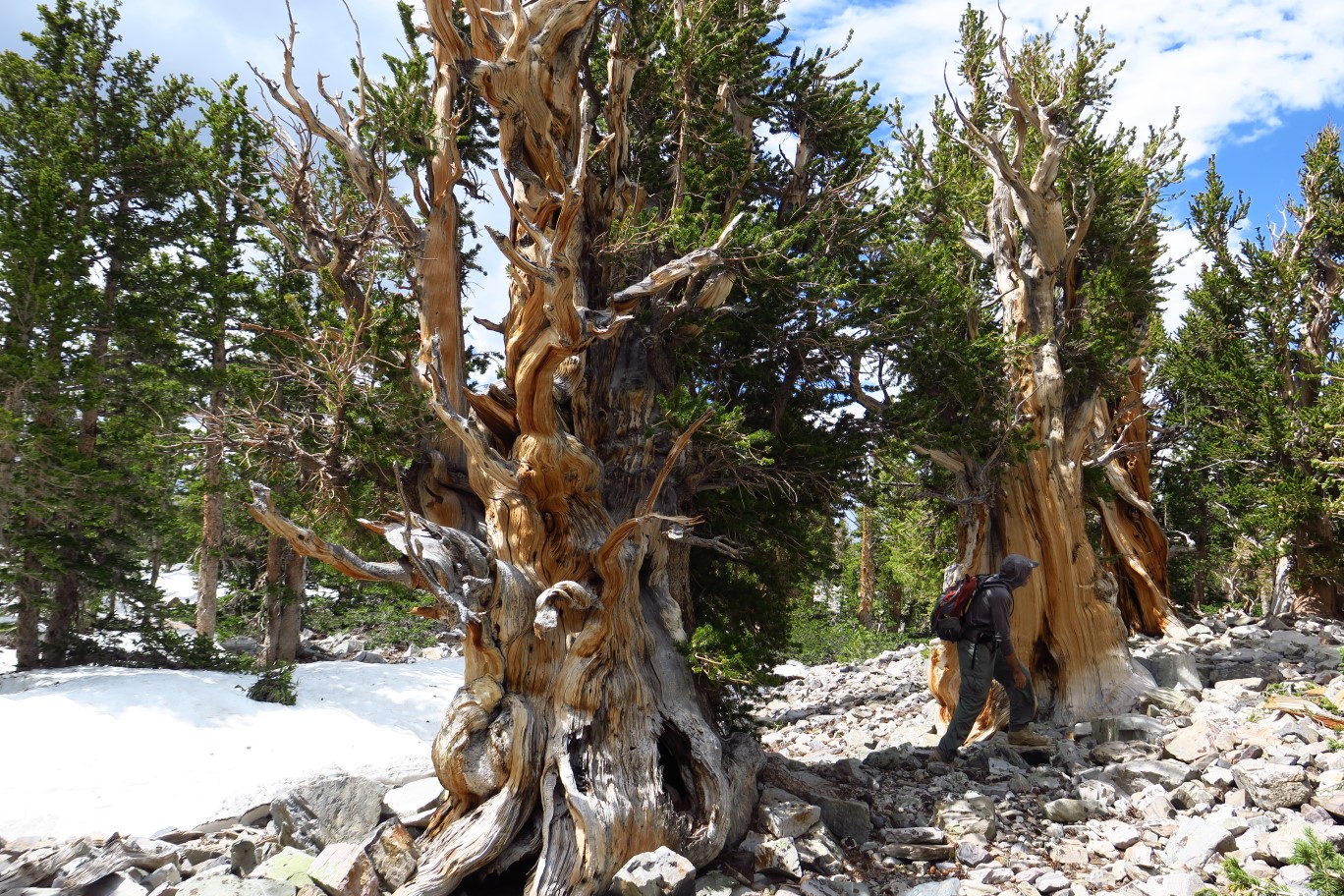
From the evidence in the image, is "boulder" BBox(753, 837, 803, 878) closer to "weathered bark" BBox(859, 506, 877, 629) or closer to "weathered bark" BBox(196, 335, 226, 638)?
"weathered bark" BBox(196, 335, 226, 638)

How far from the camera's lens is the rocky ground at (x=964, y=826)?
4383mm

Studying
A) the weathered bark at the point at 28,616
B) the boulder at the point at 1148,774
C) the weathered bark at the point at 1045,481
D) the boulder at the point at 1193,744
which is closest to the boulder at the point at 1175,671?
the weathered bark at the point at 1045,481

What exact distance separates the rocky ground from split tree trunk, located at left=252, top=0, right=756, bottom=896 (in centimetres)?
38

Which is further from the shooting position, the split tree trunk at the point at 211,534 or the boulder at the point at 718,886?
the split tree trunk at the point at 211,534

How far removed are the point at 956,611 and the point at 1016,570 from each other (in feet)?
1.93

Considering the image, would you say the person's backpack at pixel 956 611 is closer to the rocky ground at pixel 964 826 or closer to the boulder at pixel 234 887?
the rocky ground at pixel 964 826

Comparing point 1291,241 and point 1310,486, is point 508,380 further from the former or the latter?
point 1291,241

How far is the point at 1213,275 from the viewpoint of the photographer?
13055mm

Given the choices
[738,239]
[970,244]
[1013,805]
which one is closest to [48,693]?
[738,239]

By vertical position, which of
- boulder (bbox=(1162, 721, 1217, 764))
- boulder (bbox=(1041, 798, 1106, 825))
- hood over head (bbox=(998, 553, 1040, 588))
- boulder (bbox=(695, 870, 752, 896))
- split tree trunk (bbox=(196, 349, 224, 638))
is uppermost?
split tree trunk (bbox=(196, 349, 224, 638))

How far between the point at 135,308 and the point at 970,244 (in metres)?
10.0

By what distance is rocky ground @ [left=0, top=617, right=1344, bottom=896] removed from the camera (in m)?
4.38

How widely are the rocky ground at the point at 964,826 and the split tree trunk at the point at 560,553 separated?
377 mm

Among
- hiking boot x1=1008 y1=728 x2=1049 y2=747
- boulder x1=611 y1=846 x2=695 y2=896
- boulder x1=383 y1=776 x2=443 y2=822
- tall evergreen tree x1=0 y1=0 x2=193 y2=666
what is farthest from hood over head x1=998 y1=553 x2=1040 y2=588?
tall evergreen tree x1=0 y1=0 x2=193 y2=666
